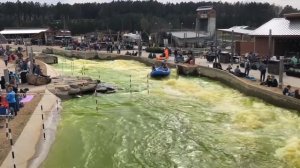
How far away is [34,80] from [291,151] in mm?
19185

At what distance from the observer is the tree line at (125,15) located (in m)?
112

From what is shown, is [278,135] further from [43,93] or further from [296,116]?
[43,93]

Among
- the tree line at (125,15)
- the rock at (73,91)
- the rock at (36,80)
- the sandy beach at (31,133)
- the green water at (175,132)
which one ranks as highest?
the tree line at (125,15)

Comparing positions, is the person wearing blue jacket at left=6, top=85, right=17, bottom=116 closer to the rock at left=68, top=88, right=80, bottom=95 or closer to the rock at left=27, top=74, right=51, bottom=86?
the rock at left=68, top=88, right=80, bottom=95

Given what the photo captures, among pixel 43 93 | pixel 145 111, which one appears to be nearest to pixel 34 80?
pixel 43 93

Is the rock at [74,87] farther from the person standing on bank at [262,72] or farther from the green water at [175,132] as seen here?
the person standing on bank at [262,72]

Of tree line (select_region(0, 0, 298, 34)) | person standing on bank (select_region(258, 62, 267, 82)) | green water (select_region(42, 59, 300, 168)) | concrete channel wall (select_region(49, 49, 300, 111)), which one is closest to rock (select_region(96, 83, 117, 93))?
green water (select_region(42, 59, 300, 168))

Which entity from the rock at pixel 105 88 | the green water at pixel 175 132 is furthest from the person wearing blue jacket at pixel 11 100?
the rock at pixel 105 88

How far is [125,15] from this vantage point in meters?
119

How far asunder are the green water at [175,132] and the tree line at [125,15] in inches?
3057

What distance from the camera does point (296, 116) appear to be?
899 inches

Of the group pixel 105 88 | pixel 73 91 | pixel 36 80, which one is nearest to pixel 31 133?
pixel 73 91

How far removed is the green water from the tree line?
255 ft

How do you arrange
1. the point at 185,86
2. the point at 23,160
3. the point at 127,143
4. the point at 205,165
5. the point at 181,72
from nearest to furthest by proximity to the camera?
1. the point at 23,160
2. the point at 205,165
3. the point at 127,143
4. the point at 185,86
5. the point at 181,72
